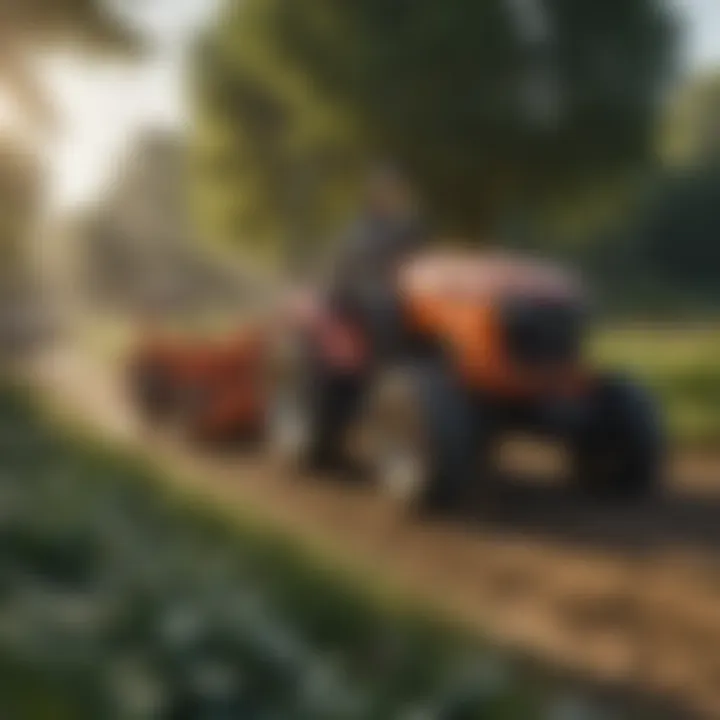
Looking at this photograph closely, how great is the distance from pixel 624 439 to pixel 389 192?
162 mm

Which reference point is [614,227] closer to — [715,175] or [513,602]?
[715,175]

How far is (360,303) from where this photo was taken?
660 mm

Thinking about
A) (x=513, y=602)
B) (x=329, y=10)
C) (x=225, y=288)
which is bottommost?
(x=513, y=602)

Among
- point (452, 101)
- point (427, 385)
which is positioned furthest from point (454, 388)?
point (452, 101)

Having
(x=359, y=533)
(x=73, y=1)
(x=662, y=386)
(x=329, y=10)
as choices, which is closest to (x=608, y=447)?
(x=662, y=386)

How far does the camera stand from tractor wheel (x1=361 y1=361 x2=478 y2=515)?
2.14 feet

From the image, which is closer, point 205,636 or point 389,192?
point 389,192

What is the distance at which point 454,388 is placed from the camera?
0.65 m

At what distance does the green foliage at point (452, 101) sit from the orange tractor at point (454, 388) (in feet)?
0.15

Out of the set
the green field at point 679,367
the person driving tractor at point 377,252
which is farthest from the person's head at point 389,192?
the green field at point 679,367

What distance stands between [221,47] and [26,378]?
0.23 metres

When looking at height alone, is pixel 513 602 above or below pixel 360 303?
below

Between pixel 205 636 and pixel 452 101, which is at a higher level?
pixel 452 101

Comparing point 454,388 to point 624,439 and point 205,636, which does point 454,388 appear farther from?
point 205,636
